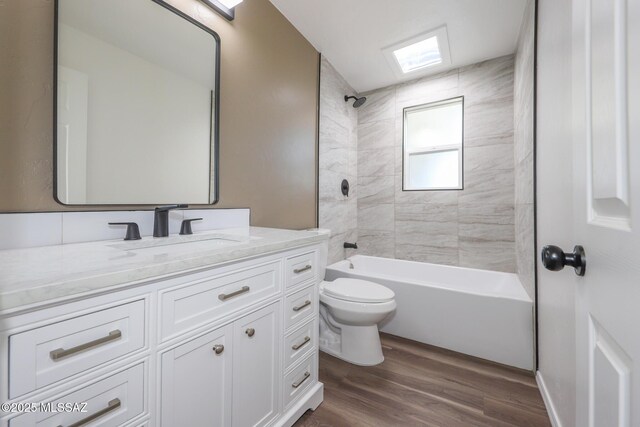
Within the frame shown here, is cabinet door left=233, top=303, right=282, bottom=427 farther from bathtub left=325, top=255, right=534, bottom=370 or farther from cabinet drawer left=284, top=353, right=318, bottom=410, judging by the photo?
bathtub left=325, top=255, right=534, bottom=370

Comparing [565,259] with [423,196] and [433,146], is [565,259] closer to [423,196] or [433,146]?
[423,196]

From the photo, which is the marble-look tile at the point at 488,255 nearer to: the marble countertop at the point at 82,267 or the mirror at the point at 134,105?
the marble countertop at the point at 82,267

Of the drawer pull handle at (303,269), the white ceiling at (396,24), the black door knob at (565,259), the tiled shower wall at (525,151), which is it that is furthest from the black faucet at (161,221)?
the tiled shower wall at (525,151)

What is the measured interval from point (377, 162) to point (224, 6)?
2029mm

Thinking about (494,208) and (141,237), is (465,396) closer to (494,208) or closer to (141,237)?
(494,208)

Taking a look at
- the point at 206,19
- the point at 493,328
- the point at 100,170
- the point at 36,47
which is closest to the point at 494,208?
the point at 493,328

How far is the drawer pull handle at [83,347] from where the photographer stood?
0.52 m

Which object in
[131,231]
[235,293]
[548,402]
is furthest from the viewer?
[548,402]

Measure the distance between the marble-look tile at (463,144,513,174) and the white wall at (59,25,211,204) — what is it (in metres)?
2.34

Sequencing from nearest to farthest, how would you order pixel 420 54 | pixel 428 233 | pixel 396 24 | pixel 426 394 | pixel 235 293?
pixel 235 293 < pixel 426 394 < pixel 396 24 < pixel 420 54 < pixel 428 233

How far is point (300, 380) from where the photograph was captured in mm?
1232

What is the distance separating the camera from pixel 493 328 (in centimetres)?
175

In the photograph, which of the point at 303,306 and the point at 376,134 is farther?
the point at 376,134

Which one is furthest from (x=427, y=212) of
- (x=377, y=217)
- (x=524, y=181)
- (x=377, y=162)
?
(x=524, y=181)
